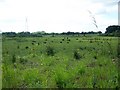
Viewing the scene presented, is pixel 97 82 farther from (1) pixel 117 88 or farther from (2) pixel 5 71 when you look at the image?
(2) pixel 5 71

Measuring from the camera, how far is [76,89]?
24.4ft

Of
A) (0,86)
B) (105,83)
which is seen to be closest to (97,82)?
(105,83)

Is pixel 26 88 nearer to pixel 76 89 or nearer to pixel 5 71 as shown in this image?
pixel 5 71

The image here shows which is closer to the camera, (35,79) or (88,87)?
(88,87)

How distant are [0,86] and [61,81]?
1.58m

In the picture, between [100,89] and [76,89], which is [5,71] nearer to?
[76,89]

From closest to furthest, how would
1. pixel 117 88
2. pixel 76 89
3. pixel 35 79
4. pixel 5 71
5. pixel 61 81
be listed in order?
pixel 117 88, pixel 76 89, pixel 61 81, pixel 5 71, pixel 35 79

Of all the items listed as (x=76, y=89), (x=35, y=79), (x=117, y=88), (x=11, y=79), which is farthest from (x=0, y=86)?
(x=117, y=88)

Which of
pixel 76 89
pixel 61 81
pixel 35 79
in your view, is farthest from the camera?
pixel 35 79

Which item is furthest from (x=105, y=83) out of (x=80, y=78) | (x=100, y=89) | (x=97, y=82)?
(x=80, y=78)

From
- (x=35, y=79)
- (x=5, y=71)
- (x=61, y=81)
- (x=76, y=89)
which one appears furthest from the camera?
(x=35, y=79)

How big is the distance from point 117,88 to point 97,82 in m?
1.11

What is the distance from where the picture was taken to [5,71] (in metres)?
8.51

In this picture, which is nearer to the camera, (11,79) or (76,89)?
(76,89)
